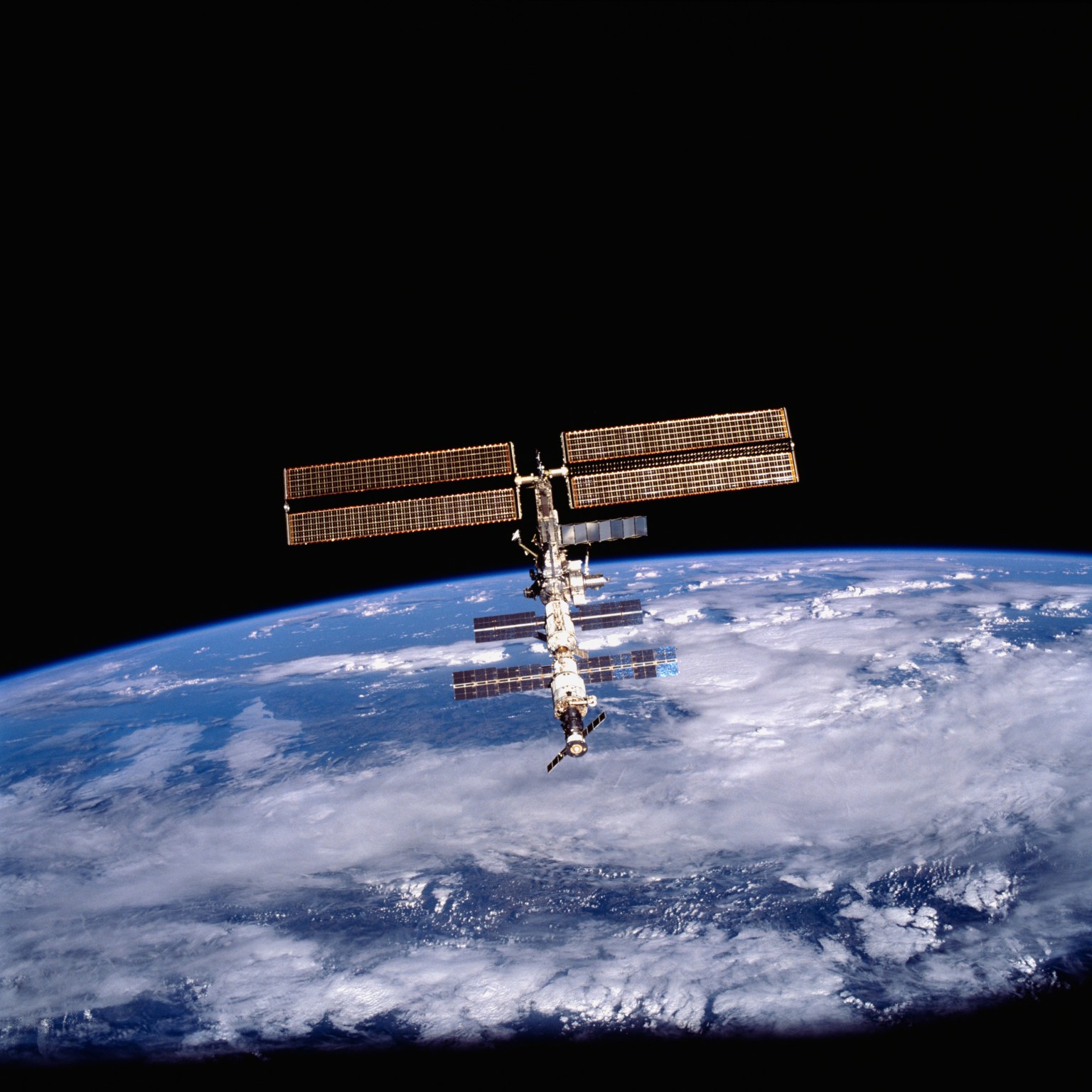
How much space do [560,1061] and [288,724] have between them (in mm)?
18007

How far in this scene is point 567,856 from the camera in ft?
35.4

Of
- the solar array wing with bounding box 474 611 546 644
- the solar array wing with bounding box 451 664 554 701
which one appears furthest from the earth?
the solar array wing with bounding box 474 611 546 644

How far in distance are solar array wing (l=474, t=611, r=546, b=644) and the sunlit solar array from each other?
2.36m

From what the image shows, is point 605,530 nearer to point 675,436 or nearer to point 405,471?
point 675,436

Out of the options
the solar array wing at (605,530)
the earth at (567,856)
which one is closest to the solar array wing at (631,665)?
the solar array wing at (605,530)

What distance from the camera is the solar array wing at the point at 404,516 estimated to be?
591cm

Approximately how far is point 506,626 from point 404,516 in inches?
83.9

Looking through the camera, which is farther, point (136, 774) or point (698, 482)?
point (136, 774)

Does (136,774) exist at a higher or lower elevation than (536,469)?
lower

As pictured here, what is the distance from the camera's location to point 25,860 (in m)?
12.6

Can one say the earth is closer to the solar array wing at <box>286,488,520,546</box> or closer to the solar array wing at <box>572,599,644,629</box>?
the solar array wing at <box>572,599,644,629</box>

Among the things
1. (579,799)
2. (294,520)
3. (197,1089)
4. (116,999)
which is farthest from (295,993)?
(294,520)

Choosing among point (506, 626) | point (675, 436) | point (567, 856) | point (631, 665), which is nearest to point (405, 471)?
point (506, 626)

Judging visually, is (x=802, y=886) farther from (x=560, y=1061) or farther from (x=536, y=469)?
(x=536, y=469)
